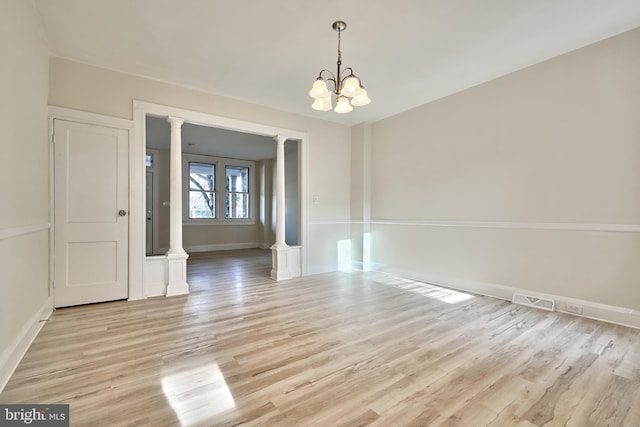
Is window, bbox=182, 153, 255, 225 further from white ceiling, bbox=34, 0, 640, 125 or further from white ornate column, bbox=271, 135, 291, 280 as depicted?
white ceiling, bbox=34, 0, 640, 125

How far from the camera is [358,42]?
9.44 feet

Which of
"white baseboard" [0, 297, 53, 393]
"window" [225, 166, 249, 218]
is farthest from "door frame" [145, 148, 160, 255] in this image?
"white baseboard" [0, 297, 53, 393]

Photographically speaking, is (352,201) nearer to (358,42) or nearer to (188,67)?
(358,42)

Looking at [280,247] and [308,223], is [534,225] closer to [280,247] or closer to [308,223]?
[308,223]

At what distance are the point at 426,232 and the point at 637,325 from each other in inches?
92.4

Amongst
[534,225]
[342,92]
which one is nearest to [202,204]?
[342,92]

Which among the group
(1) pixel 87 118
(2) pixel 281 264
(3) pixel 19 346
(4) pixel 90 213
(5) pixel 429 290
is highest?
(1) pixel 87 118

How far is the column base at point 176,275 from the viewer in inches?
146

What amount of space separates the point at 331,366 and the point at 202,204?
23.3 ft

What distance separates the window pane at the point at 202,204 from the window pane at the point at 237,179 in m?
0.60

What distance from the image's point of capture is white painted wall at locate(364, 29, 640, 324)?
2781 mm

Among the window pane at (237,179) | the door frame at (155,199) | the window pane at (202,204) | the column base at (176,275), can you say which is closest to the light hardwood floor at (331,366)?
the column base at (176,275)

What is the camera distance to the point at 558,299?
3141mm

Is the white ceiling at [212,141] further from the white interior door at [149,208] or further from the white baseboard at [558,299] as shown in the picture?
the white baseboard at [558,299]
